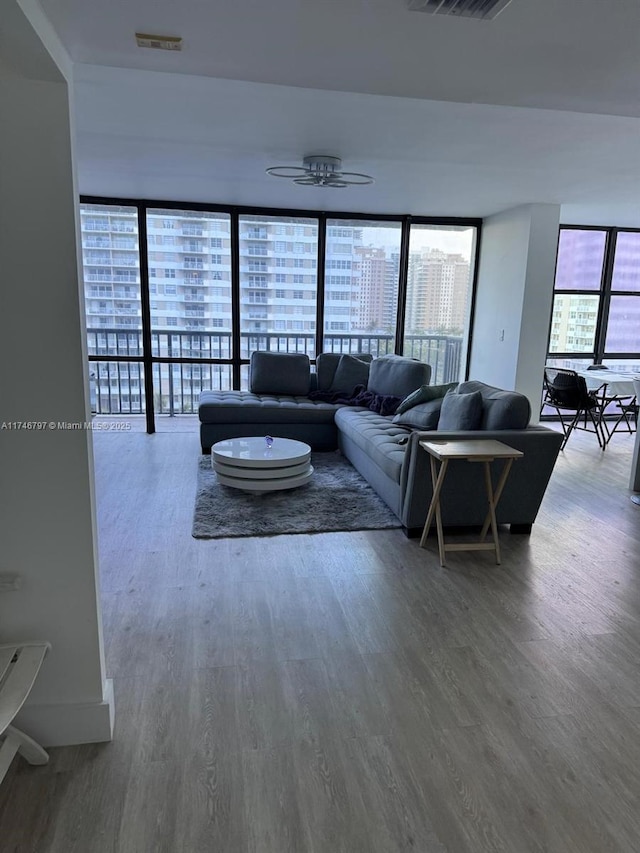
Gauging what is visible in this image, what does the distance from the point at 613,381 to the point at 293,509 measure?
3796mm

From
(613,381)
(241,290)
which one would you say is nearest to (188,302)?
(241,290)

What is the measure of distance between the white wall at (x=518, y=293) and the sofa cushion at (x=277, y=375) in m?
2.20

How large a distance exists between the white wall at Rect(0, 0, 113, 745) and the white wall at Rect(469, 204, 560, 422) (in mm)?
5080

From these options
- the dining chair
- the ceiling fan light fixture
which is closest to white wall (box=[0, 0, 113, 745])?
the ceiling fan light fixture

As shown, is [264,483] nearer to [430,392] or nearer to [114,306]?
[430,392]

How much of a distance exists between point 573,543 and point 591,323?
4.78 m

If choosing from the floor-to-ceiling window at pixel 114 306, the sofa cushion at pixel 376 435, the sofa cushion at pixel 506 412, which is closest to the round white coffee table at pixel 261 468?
the sofa cushion at pixel 376 435

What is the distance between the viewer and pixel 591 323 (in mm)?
7254

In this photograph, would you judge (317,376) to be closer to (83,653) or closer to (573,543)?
(573,543)

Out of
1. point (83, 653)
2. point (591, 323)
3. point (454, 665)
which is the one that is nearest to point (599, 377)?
point (591, 323)

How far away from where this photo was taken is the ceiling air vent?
4.44 feet

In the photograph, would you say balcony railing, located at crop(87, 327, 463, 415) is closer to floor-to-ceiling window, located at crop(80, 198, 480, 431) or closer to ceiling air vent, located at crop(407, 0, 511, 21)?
floor-to-ceiling window, located at crop(80, 198, 480, 431)

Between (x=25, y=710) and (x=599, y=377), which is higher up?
(x=599, y=377)

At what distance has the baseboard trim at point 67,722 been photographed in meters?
1.74
